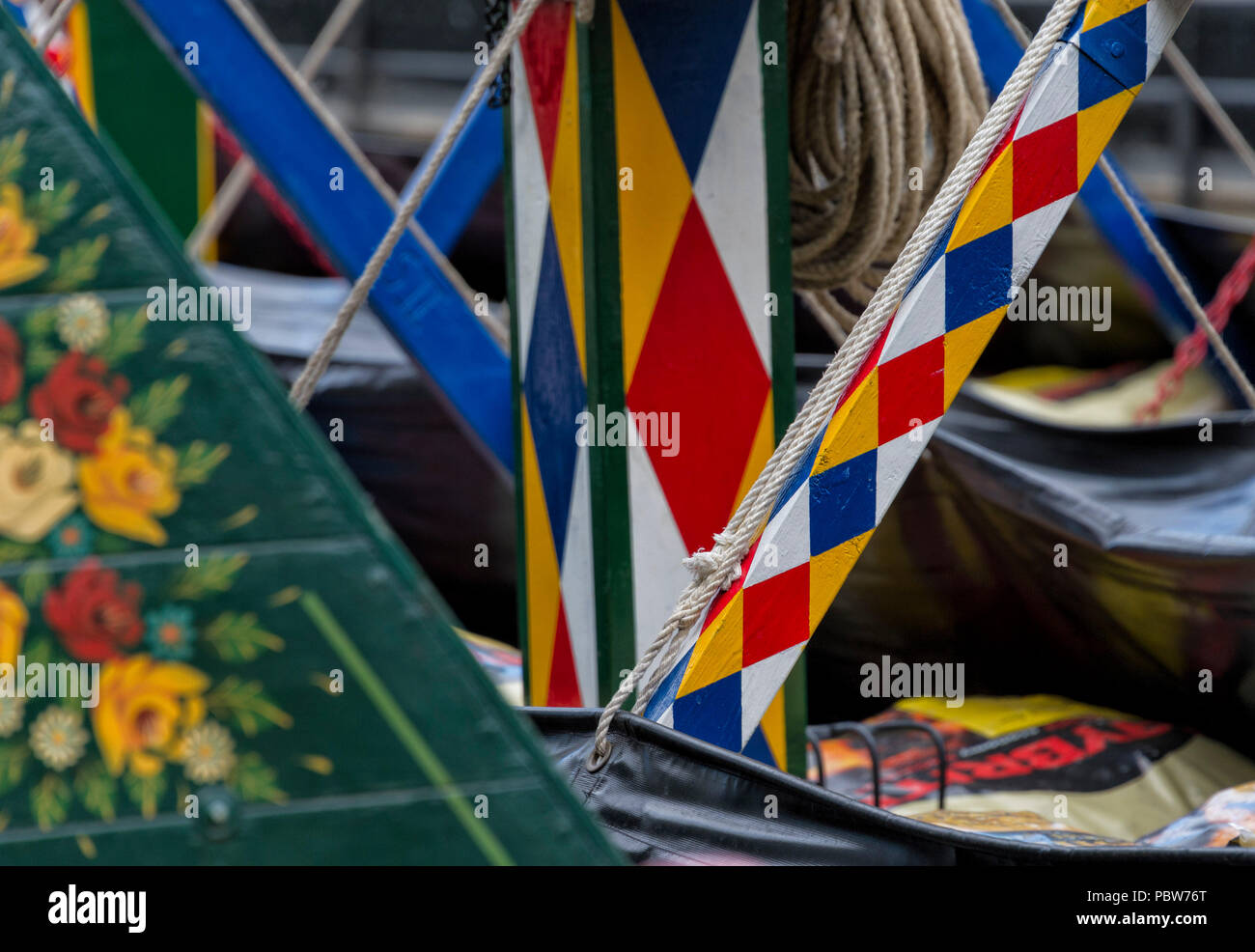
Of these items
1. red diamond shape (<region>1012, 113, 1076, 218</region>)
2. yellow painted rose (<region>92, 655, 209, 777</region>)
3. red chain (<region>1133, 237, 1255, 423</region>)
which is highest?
red chain (<region>1133, 237, 1255, 423</region>)

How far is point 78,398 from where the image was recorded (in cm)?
89

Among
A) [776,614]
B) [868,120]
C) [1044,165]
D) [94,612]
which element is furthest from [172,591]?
[868,120]

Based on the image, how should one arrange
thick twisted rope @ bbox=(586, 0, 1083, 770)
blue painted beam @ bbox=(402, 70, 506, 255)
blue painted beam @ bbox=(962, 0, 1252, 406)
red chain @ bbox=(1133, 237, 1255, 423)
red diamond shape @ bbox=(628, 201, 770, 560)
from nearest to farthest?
thick twisted rope @ bbox=(586, 0, 1083, 770), red diamond shape @ bbox=(628, 201, 770, 560), blue painted beam @ bbox=(402, 70, 506, 255), blue painted beam @ bbox=(962, 0, 1252, 406), red chain @ bbox=(1133, 237, 1255, 423)

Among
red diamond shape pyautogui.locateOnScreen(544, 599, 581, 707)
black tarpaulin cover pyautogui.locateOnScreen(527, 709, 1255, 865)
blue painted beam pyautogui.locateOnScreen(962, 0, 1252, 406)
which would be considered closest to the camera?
black tarpaulin cover pyautogui.locateOnScreen(527, 709, 1255, 865)

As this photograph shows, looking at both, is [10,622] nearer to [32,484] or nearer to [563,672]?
[32,484]

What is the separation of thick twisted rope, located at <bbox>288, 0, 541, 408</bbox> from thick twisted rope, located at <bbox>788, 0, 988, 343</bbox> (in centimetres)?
44

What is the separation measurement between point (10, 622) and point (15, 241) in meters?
0.23

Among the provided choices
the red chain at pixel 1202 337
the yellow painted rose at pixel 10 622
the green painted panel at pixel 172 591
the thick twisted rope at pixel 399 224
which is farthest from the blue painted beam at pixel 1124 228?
the yellow painted rose at pixel 10 622

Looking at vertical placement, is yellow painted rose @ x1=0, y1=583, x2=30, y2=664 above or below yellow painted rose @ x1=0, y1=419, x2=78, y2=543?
below

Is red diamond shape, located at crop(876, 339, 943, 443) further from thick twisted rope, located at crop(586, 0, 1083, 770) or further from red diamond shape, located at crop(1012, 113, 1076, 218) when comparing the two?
red diamond shape, located at crop(1012, 113, 1076, 218)

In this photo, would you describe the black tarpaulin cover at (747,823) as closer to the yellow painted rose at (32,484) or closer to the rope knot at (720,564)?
the rope knot at (720,564)

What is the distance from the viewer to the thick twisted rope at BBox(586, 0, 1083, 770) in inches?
56.1

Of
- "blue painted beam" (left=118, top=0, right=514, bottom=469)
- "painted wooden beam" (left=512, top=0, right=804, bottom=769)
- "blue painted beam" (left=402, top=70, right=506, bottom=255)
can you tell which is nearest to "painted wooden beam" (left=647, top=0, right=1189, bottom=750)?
"painted wooden beam" (left=512, top=0, right=804, bottom=769)

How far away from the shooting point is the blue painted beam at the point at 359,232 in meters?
2.21
